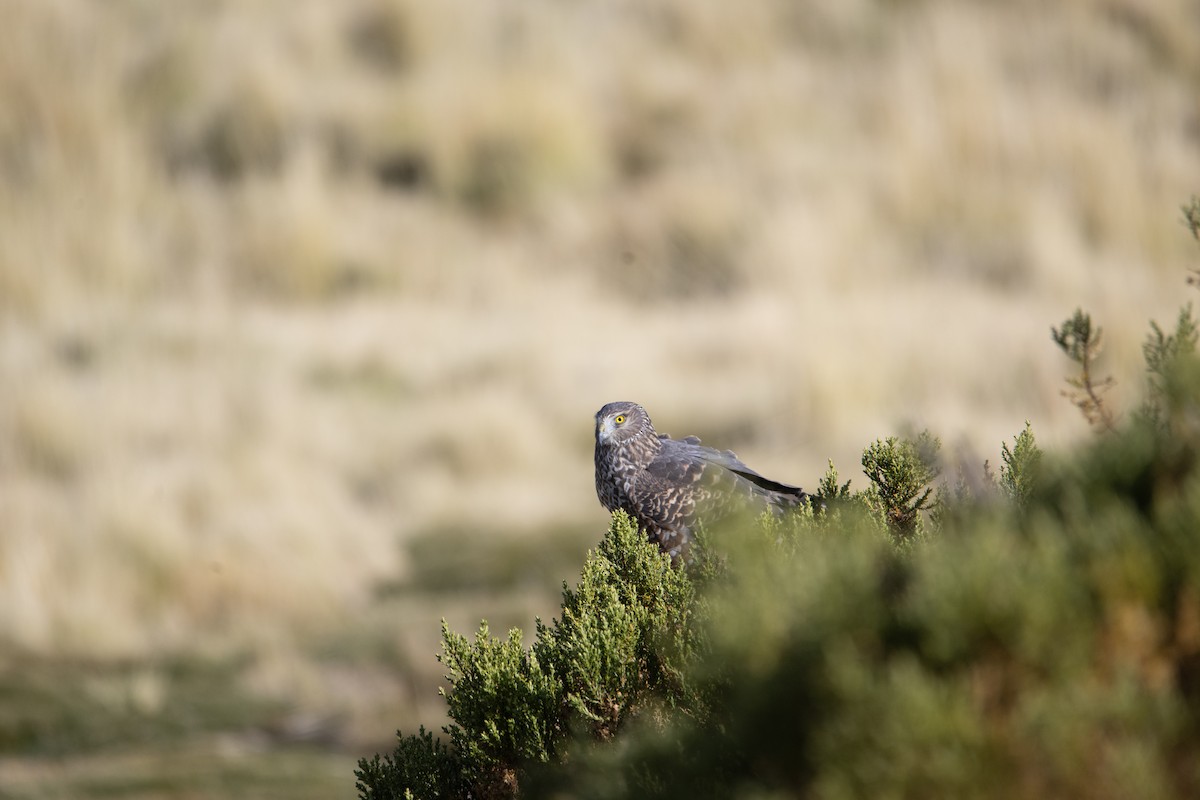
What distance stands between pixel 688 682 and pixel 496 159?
36.9ft

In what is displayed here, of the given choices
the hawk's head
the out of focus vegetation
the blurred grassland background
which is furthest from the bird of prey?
the blurred grassland background

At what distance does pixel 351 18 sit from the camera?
1359cm

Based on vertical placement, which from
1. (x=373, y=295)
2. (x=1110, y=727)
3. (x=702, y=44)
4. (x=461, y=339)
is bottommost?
(x=1110, y=727)

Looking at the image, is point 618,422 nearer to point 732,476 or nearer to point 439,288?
point 732,476

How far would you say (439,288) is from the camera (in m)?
11.7

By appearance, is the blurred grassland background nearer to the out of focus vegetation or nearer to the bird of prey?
the bird of prey

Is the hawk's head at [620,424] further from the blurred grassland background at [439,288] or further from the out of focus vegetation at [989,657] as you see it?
the blurred grassland background at [439,288]

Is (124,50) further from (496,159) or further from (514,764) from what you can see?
(514,764)

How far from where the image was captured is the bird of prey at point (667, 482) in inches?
131

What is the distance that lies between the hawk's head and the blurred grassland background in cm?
201

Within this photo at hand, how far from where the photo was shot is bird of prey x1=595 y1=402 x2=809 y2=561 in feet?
10.9

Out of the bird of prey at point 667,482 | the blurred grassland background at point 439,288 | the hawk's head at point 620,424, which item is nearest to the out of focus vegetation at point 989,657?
the bird of prey at point 667,482

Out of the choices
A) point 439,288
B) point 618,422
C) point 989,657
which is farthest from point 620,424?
point 439,288

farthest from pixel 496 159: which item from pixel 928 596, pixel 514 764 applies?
pixel 928 596
